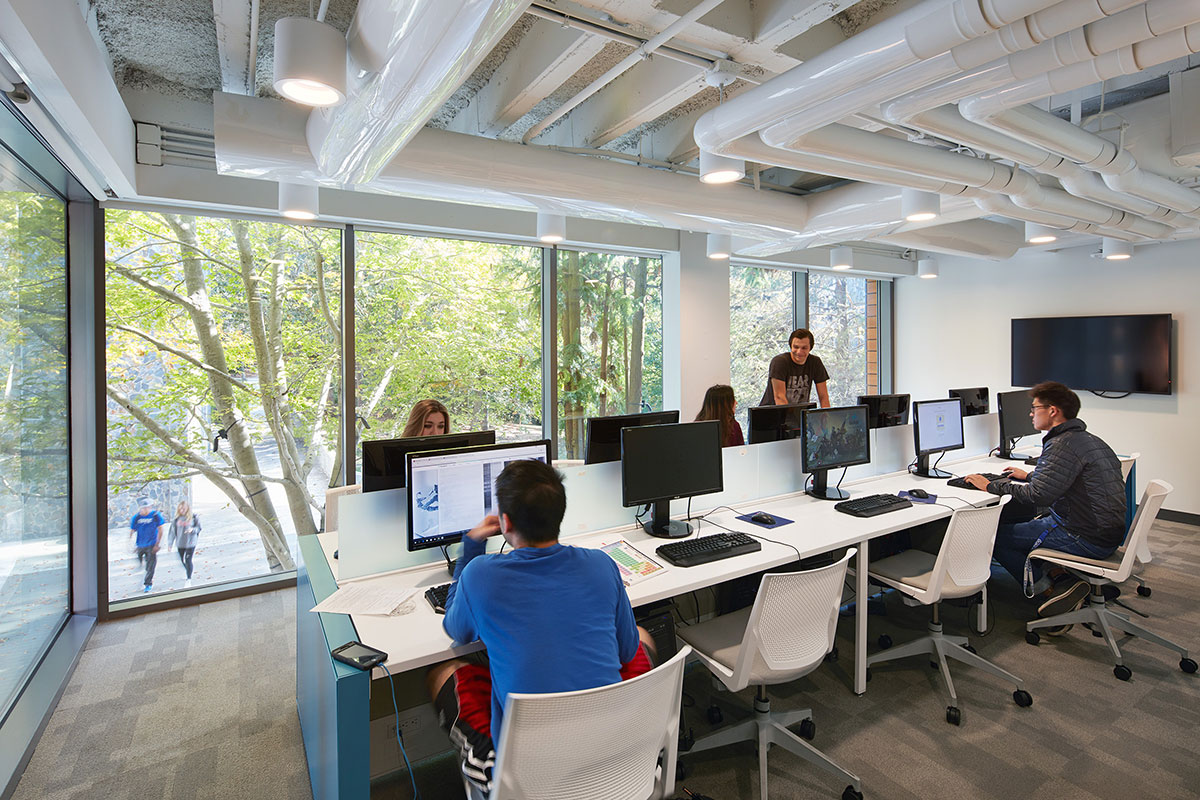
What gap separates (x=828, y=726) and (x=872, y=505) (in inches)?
41.7

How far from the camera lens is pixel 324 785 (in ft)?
5.97

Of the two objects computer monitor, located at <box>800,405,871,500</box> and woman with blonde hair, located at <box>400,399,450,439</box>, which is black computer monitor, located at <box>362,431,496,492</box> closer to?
woman with blonde hair, located at <box>400,399,450,439</box>

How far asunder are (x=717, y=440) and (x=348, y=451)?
263 centimetres

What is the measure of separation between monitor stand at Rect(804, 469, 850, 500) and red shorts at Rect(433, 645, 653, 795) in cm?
175

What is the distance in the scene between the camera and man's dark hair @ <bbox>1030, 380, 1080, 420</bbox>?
127 inches

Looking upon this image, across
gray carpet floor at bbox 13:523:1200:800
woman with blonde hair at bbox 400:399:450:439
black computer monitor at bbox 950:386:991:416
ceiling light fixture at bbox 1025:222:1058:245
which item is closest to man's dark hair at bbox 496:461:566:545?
gray carpet floor at bbox 13:523:1200:800

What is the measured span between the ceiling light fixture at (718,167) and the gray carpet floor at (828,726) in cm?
231

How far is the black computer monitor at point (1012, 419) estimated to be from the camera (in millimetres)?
4445

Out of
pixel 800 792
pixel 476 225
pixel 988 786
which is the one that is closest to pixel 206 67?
pixel 476 225

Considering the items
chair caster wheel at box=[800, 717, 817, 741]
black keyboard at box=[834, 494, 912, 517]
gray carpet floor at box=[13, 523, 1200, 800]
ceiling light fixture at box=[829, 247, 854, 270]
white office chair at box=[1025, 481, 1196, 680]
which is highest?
ceiling light fixture at box=[829, 247, 854, 270]

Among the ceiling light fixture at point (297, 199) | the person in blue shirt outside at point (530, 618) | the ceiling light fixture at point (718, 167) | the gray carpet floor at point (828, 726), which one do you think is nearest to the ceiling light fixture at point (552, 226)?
the ceiling light fixture at point (718, 167)

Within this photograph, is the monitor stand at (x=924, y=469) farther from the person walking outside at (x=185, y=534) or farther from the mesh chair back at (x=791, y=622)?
the person walking outside at (x=185, y=534)

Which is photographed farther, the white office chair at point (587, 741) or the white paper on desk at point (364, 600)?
the white paper on desk at point (364, 600)

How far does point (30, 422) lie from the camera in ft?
9.22
